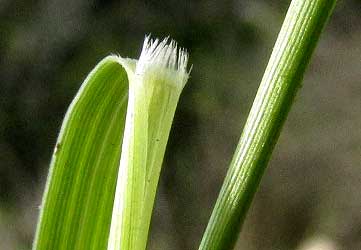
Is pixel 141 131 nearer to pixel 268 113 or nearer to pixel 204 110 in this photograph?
pixel 268 113

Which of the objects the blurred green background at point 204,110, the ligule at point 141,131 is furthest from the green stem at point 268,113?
the blurred green background at point 204,110

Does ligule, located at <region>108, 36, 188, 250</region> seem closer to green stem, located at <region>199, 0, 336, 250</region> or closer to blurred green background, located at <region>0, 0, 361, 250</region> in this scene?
green stem, located at <region>199, 0, 336, 250</region>

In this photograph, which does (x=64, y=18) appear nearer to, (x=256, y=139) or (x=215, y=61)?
(x=215, y=61)

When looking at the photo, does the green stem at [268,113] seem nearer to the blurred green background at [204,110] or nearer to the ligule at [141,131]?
the ligule at [141,131]

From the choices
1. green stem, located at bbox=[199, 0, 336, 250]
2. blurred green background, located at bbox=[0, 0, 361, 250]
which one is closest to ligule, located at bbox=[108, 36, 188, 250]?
green stem, located at bbox=[199, 0, 336, 250]

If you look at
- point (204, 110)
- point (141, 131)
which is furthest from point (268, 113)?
point (204, 110)

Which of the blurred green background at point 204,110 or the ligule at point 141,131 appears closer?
the ligule at point 141,131

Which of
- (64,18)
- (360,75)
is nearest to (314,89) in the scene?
(360,75)
